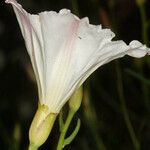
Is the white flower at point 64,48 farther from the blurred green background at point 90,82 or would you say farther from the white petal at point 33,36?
the blurred green background at point 90,82

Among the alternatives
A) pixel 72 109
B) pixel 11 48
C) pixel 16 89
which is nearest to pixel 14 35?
pixel 11 48

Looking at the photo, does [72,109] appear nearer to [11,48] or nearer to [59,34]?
[59,34]

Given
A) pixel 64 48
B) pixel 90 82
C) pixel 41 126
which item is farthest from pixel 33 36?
pixel 90 82

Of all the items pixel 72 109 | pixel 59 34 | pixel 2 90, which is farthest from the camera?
pixel 2 90

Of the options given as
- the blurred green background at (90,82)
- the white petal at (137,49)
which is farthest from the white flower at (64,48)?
the blurred green background at (90,82)

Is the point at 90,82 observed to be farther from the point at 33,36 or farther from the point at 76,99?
the point at 33,36
